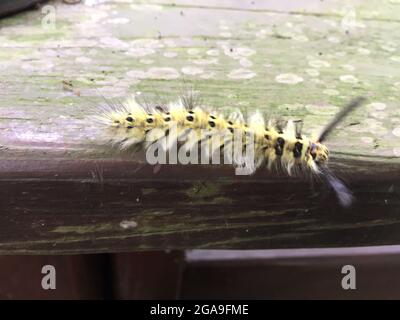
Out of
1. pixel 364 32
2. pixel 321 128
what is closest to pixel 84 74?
pixel 321 128

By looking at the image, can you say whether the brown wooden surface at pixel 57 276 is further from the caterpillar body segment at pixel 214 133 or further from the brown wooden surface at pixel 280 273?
the caterpillar body segment at pixel 214 133

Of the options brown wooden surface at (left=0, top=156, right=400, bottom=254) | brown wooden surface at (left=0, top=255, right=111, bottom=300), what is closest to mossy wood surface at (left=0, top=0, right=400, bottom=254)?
brown wooden surface at (left=0, top=156, right=400, bottom=254)

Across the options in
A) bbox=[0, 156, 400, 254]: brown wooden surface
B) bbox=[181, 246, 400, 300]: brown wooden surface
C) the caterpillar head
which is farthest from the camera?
bbox=[181, 246, 400, 300]: brown wooden surface

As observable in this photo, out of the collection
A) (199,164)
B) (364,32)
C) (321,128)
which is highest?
(364,32)

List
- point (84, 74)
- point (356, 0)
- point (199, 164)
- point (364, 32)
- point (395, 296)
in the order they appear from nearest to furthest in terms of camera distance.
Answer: point (199, 164) → point (84, 74) → point (395, 296) → point (364, 32) → point (356, 0)

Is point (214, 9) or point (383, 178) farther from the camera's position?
point (214, 9)

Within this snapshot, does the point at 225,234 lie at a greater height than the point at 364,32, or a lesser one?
lesser

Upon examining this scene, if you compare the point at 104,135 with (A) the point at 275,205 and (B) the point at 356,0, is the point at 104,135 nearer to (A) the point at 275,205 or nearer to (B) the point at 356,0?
(A) the point at 275,205

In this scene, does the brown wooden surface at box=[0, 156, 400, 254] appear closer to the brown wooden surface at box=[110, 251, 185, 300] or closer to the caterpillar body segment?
the caterpillar body segment
